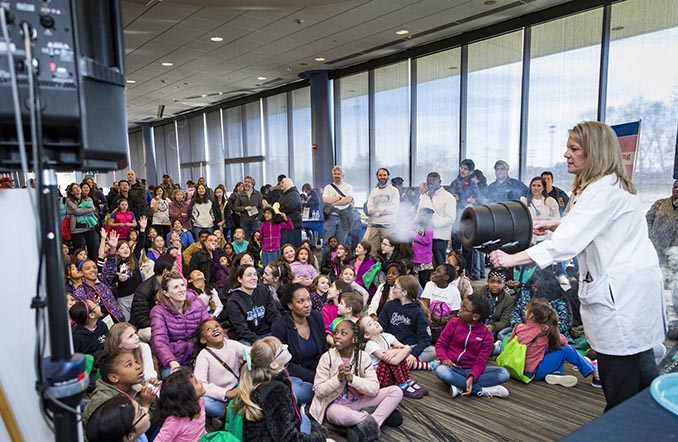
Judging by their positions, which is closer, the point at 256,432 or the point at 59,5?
the point at 59,5

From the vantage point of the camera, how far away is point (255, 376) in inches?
89.5

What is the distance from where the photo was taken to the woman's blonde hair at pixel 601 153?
1678 mm

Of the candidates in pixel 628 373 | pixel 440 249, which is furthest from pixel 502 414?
pixel 440 249

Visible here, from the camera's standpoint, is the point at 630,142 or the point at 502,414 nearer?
the point at 502,414

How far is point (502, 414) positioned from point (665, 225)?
2582mm

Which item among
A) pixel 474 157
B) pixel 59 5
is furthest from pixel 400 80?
pixel 59 5

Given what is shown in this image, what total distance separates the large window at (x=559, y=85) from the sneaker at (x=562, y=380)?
12.5 ft

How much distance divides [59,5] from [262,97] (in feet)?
38.8

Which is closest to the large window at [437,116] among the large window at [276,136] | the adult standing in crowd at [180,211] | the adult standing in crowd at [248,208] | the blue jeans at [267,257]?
the adult standing in crowd at [248,208]

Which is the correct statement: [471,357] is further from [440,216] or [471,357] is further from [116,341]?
[440,216]

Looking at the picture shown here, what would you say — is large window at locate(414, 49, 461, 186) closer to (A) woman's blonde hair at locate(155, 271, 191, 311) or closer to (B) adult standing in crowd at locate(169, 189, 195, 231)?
(B) adult standing in crowd at locate(169, 189, 195, 231)

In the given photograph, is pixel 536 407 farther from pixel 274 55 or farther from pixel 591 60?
pixel 274 55

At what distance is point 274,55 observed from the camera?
27.4ft

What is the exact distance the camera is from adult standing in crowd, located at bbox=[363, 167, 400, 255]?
5680 millimetres
